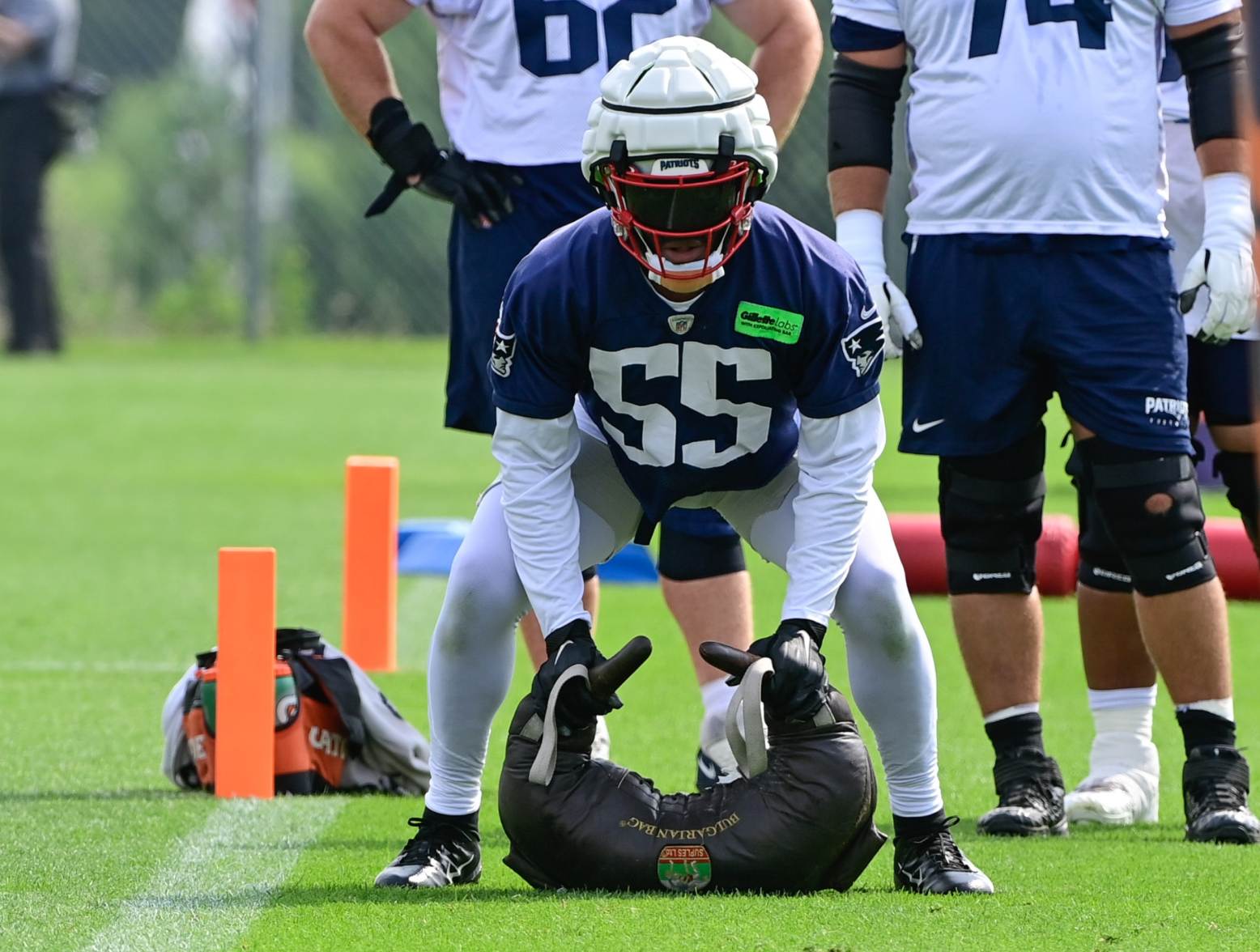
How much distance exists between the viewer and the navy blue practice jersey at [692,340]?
3.79 m

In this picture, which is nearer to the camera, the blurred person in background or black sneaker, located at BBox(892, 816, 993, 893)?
black sneaker, located at BBox(892, 816, 993, 893)

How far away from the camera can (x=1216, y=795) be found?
4.43 metres

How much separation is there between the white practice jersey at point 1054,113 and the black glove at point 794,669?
3.78 feet

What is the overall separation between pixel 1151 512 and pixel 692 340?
3.69ft

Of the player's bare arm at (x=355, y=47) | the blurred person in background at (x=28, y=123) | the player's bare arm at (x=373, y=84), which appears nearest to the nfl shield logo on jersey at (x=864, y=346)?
the player's bare arm at (x=373, y=84)

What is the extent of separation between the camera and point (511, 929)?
3504 mm

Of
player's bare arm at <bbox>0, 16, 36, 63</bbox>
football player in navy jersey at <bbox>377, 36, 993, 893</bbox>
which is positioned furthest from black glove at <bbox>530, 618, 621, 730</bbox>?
player's bare arm at <bbox>0, 16, 36, 63</bbox>

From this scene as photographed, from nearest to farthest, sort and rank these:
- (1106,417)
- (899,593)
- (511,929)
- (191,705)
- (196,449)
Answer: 1. (511,929)
2. (899,593)
3. (1106,417)
4. (191,705)
5. (196,449)

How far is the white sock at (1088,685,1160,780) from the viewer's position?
478 centimetres

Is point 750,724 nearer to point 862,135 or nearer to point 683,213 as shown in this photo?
point 683,213

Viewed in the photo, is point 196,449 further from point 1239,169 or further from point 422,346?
point 1239,169

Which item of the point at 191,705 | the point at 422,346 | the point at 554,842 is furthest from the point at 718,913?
the point at 422,346

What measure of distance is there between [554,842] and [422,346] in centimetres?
1578

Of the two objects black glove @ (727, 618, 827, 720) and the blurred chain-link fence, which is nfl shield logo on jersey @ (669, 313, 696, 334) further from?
the blurred chain-link fence
